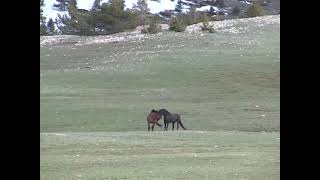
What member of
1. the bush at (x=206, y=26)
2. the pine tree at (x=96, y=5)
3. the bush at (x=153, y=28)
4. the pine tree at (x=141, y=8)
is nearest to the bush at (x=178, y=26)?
the bush at (x=153, y=28)

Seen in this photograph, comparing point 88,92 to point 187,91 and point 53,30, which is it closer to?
point 187,91

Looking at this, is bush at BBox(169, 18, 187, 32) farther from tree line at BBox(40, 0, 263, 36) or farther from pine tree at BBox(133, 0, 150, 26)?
pine tree at BBox(133, 0, 150, 26)

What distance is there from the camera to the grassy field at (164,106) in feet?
20.2

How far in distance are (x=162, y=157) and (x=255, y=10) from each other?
12.3m

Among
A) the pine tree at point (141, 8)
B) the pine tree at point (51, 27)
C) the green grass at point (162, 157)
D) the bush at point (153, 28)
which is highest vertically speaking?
the pine tree at point (141, 8)

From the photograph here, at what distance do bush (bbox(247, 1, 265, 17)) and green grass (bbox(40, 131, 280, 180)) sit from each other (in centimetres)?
957

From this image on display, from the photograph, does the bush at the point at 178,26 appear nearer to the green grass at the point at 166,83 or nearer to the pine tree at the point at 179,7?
the green grass at the point at 166,83

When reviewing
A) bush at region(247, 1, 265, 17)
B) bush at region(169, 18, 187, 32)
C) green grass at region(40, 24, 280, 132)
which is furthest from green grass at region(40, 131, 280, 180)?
bush at region(247, 1, 265, 17)

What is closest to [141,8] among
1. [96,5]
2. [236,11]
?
[96,5]

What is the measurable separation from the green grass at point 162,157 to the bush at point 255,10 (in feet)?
31.4

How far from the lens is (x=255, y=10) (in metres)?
18.3

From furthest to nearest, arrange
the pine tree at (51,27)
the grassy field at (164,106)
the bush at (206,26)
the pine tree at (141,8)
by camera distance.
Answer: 1. the bush at (206,26)
2. the pine tree at (141,8)
3. the pine tree at (51,27)
4. the grassy field at (164,106)

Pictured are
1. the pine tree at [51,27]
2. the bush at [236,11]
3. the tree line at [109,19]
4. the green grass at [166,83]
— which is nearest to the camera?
the green grass at [166,83]
